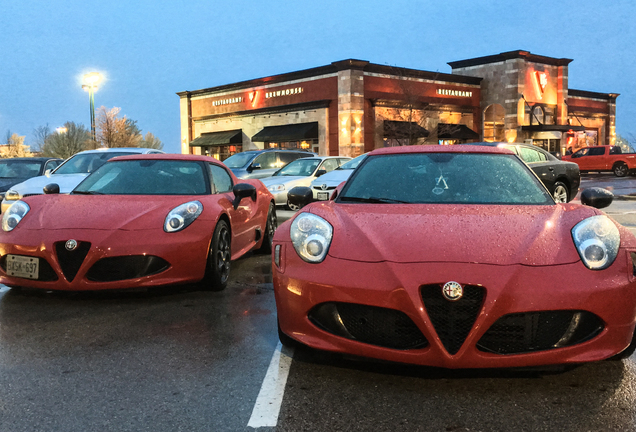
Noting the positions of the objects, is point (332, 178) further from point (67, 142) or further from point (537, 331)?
point (67, 142)

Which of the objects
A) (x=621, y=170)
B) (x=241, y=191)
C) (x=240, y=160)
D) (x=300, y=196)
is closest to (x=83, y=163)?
(x=240, y=160)

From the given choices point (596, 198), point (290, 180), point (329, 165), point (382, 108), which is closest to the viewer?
point (596, 198)

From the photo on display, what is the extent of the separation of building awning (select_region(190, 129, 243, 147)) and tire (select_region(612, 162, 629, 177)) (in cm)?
2496

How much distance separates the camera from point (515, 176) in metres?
4.53

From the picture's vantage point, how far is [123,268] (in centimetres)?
496

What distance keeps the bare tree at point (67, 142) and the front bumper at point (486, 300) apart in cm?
6094

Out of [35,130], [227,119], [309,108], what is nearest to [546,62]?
[309,108]

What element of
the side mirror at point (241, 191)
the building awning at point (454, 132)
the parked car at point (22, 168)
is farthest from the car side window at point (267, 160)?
the building awning at point (454, 132)

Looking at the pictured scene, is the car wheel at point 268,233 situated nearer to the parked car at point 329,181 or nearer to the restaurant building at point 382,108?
the parked car at point 329,181

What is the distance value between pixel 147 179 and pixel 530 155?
33.4 feet

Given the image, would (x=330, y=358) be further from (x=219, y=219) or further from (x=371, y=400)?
(x=219, y=219)

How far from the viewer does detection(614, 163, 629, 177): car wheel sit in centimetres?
3416

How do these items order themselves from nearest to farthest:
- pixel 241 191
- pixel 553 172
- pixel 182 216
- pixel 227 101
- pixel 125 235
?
pixel 125 235
pixel 182 216
pixel 241 191
pixel 553 172
pixel 227 101

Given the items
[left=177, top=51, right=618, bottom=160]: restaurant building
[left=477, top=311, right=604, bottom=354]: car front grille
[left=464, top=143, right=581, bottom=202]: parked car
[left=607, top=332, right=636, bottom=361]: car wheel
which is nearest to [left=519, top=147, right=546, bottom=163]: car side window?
[left=464, top=143, right=581, bottom=202]: parked car
